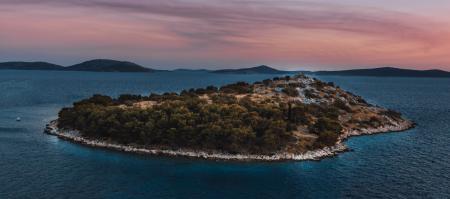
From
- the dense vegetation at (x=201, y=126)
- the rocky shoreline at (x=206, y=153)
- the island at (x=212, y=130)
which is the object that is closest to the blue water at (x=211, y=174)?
the rocky shoreline at (x=206, y=153)

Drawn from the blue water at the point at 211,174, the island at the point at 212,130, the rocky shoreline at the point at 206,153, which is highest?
the island at the point at 212,130

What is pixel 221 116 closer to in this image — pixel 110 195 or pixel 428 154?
pixel 110 195

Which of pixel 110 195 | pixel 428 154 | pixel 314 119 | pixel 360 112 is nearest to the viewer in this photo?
pixel 110 195

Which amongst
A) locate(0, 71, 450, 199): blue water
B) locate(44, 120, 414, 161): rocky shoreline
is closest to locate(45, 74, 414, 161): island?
locate(44, 120, 414, 161): rocky shoreline

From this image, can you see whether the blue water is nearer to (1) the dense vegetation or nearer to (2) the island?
(2) the island

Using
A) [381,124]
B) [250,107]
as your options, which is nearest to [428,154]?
[381,124]

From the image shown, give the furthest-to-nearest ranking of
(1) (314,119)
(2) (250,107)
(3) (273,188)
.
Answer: (1) (314,119), (2) (250,107), (3) (273,188)

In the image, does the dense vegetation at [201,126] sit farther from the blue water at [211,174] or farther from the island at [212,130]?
the blue water at [211,174]

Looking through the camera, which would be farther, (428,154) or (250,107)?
(250,107)

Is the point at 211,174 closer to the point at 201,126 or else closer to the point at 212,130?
the point at 212,130
